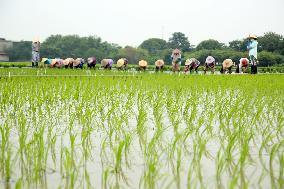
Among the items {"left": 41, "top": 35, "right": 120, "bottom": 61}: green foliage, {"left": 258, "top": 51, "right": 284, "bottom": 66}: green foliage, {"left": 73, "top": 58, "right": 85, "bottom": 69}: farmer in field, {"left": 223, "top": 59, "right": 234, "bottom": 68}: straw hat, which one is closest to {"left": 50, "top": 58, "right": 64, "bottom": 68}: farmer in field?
{"left": 73, "top": 58, "right": 85, "bottom": 69}: farmer in field

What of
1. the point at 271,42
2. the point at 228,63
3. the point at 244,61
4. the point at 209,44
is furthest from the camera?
the point at 209,44

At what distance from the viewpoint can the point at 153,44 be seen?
195 ft

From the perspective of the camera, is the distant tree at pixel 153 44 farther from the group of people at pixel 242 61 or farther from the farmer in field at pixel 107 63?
the group of people at pixel 242 61

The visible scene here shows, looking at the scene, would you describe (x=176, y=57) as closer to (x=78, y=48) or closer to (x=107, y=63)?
(x=107, y=63)

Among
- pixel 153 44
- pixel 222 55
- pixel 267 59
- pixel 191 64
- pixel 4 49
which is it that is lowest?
pixel 191 64

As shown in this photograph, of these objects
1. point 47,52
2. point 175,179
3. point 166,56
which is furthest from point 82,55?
point 175,179

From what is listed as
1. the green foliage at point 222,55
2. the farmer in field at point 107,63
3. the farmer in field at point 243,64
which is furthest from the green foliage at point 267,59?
the farmer in field at point 107,63

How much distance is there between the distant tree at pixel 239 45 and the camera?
147 feet

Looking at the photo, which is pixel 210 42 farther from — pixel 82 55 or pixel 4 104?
pixel 4 104

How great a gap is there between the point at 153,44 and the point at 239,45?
58.1 ft

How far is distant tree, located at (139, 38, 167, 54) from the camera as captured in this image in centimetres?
5969

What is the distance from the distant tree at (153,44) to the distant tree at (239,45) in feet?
50.6

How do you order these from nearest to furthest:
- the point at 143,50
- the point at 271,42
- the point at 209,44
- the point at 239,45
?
the point at 271,42, the point at 239,45, the point at 209,44, the point at 143,50

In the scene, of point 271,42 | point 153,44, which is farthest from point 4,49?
point 271,42
